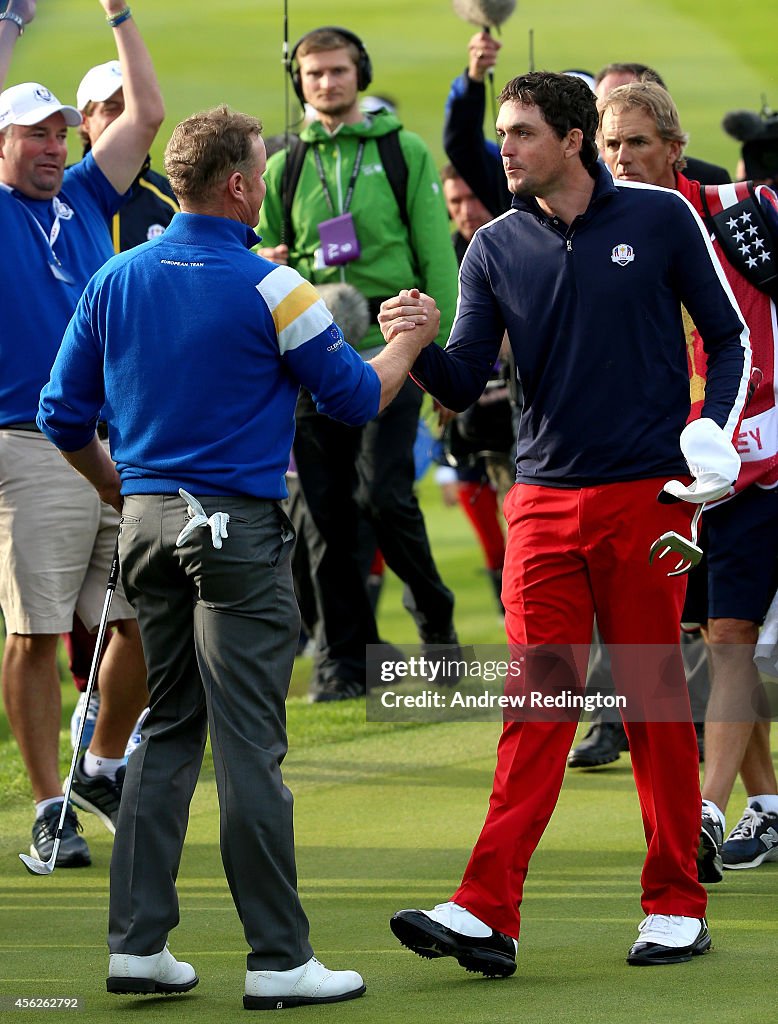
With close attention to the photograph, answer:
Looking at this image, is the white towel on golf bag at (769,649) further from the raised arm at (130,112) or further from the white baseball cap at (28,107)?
the white baseball cap at (28,107)

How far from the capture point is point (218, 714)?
4.08m

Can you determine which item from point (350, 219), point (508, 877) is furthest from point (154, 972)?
point (350, 219)

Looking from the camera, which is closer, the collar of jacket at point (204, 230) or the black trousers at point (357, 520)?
the collar of jacket at point (204, 230)

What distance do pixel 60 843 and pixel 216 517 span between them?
6.19 feet

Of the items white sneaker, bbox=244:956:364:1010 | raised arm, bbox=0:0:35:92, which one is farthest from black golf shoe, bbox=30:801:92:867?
raised arm, bbox=0:0:35:92

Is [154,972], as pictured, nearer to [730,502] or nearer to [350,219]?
[730,502]

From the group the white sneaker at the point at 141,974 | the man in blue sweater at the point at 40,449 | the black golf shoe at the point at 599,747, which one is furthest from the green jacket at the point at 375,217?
the white sneaker at the point at 141,974

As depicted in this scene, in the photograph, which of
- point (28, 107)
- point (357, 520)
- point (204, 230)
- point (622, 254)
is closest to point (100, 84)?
point (28, 107)

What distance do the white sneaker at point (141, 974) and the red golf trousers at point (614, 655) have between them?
2.21 feet

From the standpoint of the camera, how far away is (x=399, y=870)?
17.8 feet

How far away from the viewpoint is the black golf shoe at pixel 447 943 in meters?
4.19

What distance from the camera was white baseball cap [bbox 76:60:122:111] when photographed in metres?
6.86

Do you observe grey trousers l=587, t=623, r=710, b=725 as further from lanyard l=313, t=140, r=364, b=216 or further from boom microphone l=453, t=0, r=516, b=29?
boom microphone l=453, t=0, r=516, b=29

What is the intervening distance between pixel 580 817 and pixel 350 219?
3.02 m
